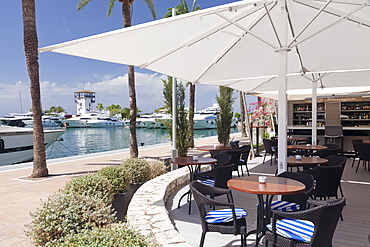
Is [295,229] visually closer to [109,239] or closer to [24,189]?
[109,239]

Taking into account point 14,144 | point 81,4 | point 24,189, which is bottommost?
point 24,189

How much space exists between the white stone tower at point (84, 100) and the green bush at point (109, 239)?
4669 inches

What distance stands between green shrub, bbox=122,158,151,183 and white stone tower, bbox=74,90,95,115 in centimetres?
11536

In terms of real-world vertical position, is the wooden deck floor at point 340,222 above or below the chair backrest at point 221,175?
below

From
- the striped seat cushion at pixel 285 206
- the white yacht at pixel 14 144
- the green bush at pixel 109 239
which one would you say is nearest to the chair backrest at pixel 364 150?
the striped seat cushion at pixel 285 206

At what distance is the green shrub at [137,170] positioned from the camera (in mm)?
5426

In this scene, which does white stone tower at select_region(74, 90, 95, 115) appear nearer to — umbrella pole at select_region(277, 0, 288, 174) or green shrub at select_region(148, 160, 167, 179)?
green shrub at select_region(148, 160, 167, 179)

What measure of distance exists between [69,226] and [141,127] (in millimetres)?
63690

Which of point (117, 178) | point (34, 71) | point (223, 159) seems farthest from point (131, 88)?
point (117, 178)

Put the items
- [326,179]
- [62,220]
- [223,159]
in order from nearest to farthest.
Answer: [62,220], [326,179], [223,159]

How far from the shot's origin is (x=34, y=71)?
8.69 metres

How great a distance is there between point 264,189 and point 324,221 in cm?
75

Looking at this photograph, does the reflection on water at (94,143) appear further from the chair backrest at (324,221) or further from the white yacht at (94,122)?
the white yacht at (94,122)

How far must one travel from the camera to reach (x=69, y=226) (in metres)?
2.80
